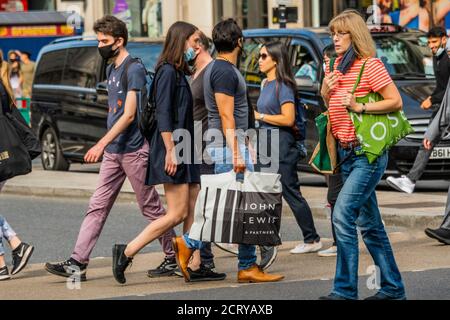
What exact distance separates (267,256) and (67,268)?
1495mm

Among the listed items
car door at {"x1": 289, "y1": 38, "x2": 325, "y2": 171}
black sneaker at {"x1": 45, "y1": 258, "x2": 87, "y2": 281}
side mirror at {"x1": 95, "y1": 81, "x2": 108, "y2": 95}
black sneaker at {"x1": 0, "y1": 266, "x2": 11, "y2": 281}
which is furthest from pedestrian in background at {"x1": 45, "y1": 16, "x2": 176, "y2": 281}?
side mirror at {"x1": 95, "y1": 81, "x2": 108, "y2": 95}

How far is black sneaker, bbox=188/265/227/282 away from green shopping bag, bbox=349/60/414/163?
2.06 m

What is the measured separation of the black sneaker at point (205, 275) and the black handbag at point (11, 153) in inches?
61.8

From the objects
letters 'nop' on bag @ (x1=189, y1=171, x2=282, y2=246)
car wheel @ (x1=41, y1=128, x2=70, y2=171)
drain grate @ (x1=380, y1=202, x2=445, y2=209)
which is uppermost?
letters 'nop' on bag @ (x1=189, y1=171, x2=282, y2=246)

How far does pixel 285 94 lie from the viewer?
11641 millimetres

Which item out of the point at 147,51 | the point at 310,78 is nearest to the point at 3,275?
the point at 310,78

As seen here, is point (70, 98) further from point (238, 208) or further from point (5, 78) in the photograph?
point (238, 208)

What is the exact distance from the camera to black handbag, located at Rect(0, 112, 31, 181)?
10.7 meters

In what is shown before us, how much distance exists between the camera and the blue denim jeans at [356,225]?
8750mm

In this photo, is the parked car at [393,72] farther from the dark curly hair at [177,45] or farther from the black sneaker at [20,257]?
the dark curly hair at [177,45]

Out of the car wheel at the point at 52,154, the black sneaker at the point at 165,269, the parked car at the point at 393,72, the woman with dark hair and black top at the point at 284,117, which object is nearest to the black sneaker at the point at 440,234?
the woman with dark hair and black top at the point at 284,117

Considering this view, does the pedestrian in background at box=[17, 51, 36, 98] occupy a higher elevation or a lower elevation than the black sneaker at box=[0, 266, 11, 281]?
lower

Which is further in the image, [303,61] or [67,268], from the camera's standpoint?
[303,61]

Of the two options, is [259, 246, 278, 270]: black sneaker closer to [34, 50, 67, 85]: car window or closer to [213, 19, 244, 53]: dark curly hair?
[213, 19, 244, 53]: dark curly hair
